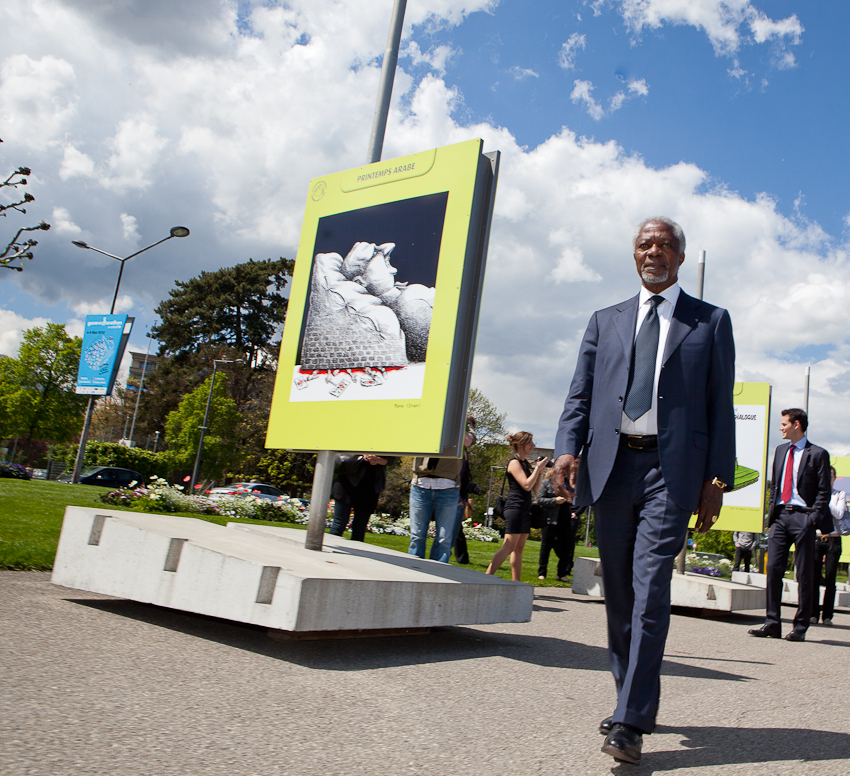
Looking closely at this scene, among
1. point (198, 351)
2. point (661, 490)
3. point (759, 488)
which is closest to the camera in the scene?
point (661, 490)

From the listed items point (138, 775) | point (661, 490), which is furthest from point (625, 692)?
point (138, 775)

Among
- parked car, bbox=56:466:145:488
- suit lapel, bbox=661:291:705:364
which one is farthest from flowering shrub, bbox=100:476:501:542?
parked car, bbox=56:466:145:488

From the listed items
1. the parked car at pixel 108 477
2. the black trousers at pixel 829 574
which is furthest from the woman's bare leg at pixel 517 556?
the parked car at pixel 108 477

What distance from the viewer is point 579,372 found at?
354 centimetres

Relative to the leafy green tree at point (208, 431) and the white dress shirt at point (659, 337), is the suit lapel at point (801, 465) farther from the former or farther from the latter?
the leafy green tree at point (208, 431)

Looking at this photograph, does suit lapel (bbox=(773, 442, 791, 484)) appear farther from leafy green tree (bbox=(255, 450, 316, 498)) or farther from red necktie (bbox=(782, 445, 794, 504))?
leafy green tree (bbox=(255, 450, 316, 498))

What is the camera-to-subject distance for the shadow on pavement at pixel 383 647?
3.95 metres

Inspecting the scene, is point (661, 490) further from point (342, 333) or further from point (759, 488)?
point (759, 488)

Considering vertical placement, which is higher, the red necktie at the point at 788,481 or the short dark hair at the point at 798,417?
the short dark hair at the point at 798,417

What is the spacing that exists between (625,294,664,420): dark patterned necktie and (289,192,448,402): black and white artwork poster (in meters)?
1.90

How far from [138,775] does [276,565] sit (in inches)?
69.2

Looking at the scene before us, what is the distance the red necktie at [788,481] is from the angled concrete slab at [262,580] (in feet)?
12.4

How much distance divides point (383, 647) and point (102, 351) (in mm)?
25763

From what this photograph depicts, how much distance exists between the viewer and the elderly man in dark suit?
2973mm
